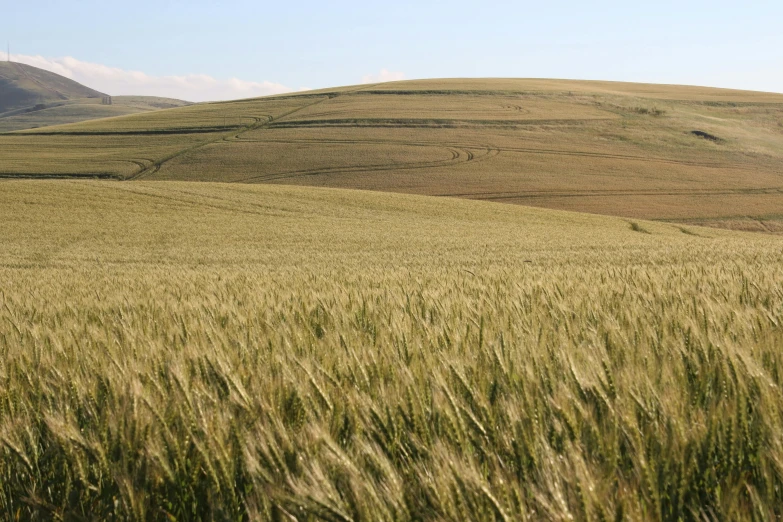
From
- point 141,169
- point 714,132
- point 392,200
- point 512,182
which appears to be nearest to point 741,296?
point 392,200

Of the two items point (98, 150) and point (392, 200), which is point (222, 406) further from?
point (98, 150)

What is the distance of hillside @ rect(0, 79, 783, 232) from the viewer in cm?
4231

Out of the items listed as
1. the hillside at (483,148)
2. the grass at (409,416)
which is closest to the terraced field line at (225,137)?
the hillside at (483,148)

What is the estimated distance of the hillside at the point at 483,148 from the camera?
42.3m

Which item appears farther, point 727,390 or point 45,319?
point 45,319

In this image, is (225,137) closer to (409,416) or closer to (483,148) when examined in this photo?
(483,148)

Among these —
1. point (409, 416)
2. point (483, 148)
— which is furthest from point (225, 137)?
point (409, 416)

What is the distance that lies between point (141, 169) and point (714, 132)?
4447 centimetres

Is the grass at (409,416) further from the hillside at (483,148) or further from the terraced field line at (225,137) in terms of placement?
the terraced field line at (225,137)

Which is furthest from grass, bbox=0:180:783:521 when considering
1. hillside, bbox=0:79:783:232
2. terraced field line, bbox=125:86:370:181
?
terraced field line, bbox=125:86:370:181

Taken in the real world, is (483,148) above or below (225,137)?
below

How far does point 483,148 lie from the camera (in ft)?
170

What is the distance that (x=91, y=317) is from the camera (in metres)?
3.50

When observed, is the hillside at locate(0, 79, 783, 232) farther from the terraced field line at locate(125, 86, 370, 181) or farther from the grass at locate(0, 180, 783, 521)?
the grass at locate(0, 180, 783, 521)
